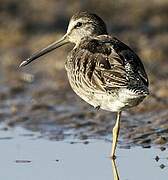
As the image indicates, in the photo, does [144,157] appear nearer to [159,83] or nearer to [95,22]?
[95,22]

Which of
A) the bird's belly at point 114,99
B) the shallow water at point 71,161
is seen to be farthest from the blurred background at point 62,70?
the bird's belly at point 114,99

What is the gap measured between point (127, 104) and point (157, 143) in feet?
3.72

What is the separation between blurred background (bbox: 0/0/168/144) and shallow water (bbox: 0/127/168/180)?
46 cm

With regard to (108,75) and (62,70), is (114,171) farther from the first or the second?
(62,70)

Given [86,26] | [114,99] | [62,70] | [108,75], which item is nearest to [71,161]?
[114,99]

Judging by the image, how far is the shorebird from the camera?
8336mm

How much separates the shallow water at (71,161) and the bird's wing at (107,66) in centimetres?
86

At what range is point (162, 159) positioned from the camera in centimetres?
889

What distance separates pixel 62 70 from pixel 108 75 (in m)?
5.22

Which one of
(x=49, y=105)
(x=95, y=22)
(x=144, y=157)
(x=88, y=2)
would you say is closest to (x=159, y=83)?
(x=49, y=105)

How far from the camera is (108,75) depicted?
27.6 ft

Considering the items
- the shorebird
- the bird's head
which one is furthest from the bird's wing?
the bird's head

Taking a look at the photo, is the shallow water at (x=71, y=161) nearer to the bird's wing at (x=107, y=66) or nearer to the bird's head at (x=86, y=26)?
the bird's wing at (x=107, y=66)

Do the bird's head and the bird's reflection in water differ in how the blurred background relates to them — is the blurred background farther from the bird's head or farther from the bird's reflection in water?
the bird's head
